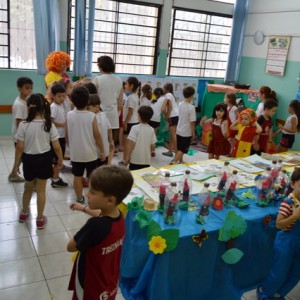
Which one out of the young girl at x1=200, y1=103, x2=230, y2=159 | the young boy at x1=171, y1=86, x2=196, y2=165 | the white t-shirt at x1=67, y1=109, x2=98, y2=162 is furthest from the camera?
the young boy at x1=171, y1=86, x2=196, y2=165

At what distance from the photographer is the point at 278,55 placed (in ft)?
20.5

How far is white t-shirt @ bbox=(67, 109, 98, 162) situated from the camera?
9.98 feet

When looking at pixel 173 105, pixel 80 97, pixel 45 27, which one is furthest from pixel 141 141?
pixel 45 27

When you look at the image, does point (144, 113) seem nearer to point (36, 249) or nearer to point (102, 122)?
point (102, 122)

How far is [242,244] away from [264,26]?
566 centimetres

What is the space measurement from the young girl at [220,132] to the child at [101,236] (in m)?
2.86

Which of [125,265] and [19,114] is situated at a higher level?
[19,114]

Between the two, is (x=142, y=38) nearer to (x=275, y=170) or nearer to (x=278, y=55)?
(x=278, y=55)

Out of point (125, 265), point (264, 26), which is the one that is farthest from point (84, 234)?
point (264, 26)

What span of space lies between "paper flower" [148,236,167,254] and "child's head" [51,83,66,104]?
7.44 ft

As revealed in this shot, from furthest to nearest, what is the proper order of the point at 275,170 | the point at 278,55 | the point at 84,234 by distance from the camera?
the point at 278,55 → the point at 275,170 → the point at 84,234

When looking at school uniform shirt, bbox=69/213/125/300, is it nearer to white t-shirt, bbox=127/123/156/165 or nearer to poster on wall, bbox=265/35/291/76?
white t-shirt, bbox=127/123/156/165

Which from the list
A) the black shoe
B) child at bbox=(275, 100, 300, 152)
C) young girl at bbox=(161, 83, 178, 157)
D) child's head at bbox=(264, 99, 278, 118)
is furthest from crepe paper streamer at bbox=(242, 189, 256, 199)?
young girl at bbox=(161, 83, 178, 157)

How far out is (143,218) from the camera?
1.84 meters
